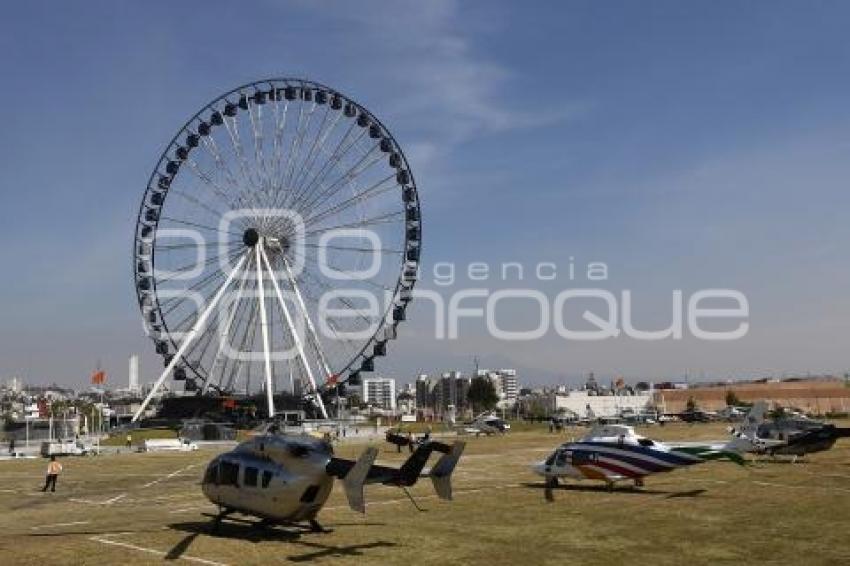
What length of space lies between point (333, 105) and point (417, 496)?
172 ft

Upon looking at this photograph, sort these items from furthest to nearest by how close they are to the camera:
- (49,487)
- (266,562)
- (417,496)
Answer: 1. (49,487)
2. (417,496)
3. (266,562)

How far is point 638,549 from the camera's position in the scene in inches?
803

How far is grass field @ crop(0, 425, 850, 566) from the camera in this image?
65.2 feet

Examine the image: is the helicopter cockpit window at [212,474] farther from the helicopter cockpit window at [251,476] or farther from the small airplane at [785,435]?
the small airplane at [785,435]

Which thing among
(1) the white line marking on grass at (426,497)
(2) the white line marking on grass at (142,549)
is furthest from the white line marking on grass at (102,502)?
(1) the white line marking on grass at (426,497)

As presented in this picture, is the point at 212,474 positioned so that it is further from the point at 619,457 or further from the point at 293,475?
the point at 619,457

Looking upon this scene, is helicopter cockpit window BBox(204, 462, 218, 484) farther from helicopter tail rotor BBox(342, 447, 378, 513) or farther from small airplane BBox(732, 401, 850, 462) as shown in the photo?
small airplane BBox(732, 401, 850, 462)

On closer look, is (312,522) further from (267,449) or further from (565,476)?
(565,476)

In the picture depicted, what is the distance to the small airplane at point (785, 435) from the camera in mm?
41500

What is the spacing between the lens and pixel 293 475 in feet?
70.6

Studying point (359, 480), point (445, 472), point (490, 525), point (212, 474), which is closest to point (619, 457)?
point (490, 525)

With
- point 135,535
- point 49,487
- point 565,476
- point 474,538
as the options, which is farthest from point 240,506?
point 49,487

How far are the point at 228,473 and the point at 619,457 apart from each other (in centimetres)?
1585

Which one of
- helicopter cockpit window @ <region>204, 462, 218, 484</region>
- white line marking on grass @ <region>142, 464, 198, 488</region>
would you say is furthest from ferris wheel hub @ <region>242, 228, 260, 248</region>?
helicopter cockpit window @ <region>204, 462, 218, 484</region>
